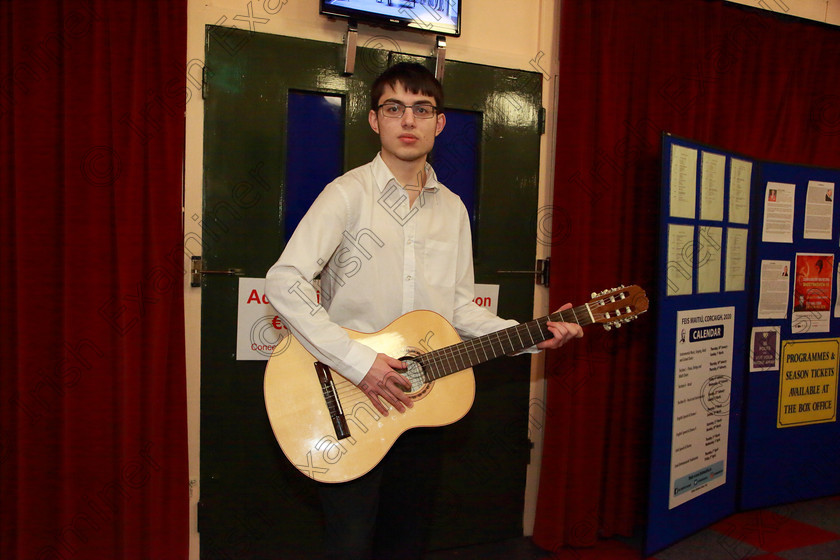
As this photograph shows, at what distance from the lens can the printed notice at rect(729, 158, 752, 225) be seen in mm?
2689

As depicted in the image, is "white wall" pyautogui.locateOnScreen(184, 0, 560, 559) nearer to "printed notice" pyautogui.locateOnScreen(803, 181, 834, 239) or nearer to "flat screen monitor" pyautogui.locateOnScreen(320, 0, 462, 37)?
"flat screen monitor" pyautogui.locateOnScreen(320, 0, 462, 37)

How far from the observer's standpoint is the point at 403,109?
5.41ft

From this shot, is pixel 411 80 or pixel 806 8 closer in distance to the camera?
pixel 411 80

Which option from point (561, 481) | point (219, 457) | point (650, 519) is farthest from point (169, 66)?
point (650, 519)

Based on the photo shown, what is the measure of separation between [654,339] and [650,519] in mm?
806

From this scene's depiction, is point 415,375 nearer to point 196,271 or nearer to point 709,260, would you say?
point 196,271

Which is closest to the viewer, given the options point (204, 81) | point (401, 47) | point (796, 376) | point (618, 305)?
point (618, 305)

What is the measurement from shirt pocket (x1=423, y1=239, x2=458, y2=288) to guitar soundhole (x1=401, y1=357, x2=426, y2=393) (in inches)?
10.3

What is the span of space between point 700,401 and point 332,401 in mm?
1936

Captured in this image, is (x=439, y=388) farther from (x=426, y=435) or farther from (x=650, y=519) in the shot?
(x=650, y=519)

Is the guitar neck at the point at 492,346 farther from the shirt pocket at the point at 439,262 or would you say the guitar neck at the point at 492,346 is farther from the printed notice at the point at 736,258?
the printed notice at the point at 736,258

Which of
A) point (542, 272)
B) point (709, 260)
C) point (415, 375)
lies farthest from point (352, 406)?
point (709, 260)

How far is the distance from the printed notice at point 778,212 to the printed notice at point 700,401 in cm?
54

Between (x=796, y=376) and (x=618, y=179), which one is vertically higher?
(x=618, y=179)
